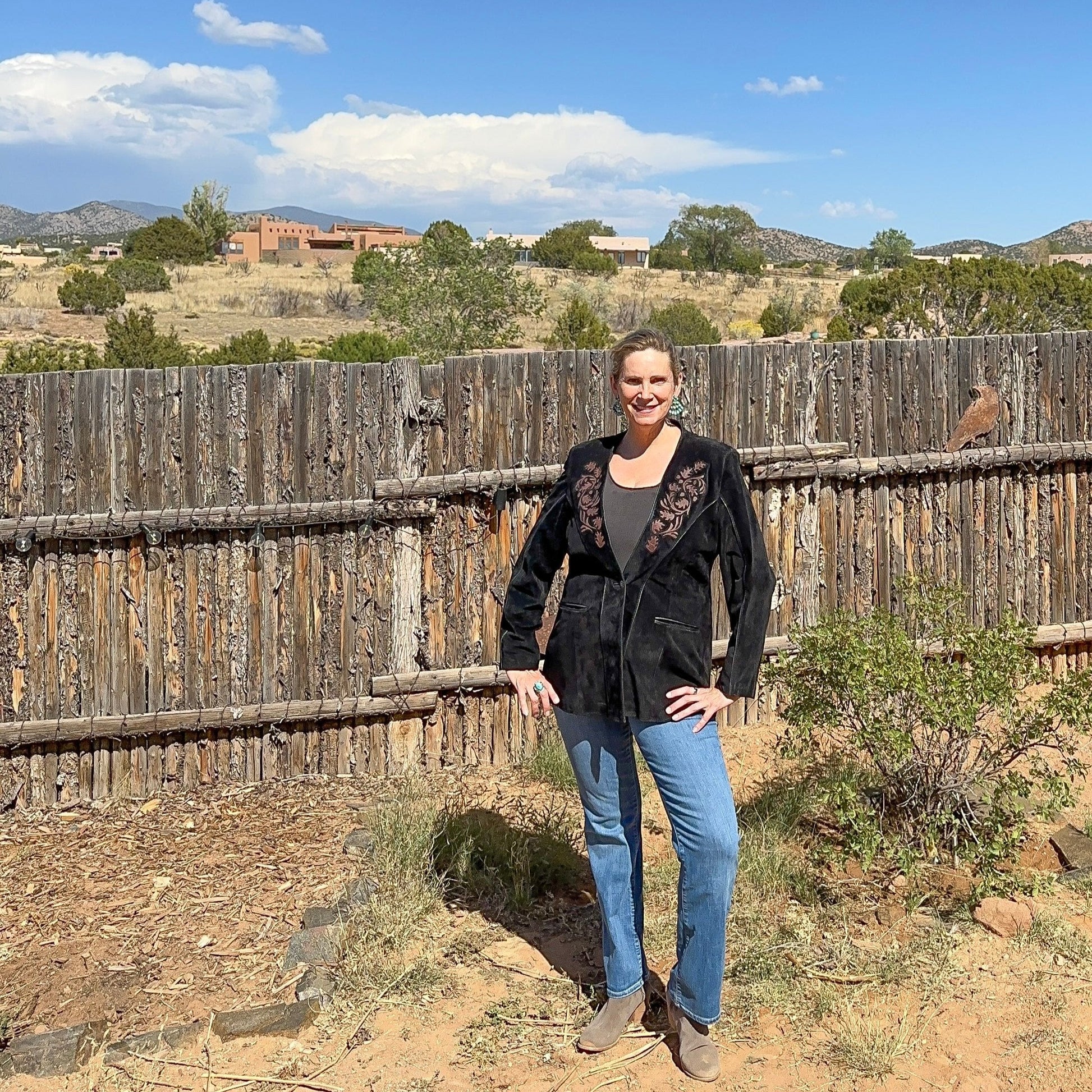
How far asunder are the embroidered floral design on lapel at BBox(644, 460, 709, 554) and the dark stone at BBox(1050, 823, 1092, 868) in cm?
277

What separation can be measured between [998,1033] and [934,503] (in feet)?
11.7

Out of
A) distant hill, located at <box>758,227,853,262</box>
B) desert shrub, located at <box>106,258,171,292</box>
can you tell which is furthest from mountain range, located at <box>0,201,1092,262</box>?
desert shrub, located at <box>106,258,171,292</box>

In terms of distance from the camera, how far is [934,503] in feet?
22.5

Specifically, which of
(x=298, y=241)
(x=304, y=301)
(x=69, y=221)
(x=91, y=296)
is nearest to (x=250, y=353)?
(x=91, y=296)

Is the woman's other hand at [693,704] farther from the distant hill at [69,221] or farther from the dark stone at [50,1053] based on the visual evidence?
the distant hill at [69,221]

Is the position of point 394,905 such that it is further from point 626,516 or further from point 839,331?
point 839,331

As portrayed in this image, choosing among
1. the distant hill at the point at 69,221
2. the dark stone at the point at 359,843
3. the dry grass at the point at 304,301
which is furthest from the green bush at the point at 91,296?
the distant hill at the point at 69,221

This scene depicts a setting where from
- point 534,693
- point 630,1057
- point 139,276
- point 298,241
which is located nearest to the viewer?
point 534,693

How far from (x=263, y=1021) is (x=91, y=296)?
25.0m

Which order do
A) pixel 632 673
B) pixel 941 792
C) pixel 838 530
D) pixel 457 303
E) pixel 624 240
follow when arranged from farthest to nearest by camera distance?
pixel 624 240 < pixel 457 303 < pixel 838 530 < pixel 941 792 < pixel 632 673

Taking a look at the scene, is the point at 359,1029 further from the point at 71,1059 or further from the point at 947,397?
the point at 947,397

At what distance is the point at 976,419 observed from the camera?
678 centimetres

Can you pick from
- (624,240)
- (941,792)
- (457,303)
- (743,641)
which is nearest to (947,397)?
(941,792)

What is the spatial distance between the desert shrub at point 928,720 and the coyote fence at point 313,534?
163 centimetres
